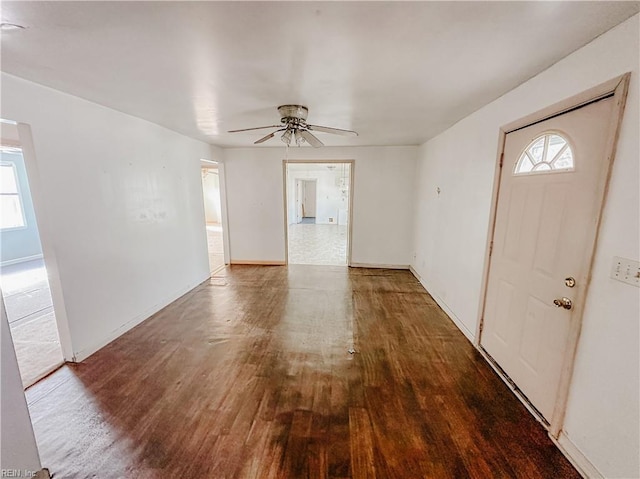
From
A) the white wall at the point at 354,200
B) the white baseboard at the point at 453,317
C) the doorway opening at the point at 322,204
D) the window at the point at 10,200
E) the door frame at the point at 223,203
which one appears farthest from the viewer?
the doorway opening at the point at 322,204

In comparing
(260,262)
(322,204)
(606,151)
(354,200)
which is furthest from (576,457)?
(322,204)

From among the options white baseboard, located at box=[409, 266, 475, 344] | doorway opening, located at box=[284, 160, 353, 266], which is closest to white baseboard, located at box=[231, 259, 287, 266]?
doorway opening, located at box=[284, 160, 353, 266]

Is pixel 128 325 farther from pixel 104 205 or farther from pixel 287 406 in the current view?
pixel 287 406

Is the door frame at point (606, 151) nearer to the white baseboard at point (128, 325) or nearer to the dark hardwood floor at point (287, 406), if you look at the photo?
the dark hardwood floor at point (287, 406)

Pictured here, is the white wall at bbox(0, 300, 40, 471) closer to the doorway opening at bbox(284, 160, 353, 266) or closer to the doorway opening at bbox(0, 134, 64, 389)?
the doorway opening at bbox(0, 134, 64, 389)

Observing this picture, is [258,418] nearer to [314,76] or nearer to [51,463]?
[51,463]

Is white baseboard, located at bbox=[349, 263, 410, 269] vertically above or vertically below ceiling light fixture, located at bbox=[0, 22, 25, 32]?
below

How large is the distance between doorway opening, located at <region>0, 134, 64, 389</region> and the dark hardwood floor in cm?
41

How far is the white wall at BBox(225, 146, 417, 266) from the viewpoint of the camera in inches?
190

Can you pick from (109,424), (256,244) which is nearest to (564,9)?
(109,424)

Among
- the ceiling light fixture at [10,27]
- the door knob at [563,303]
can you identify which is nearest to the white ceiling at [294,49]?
the ceiling light fixture at [10,27]

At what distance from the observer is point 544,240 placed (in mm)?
1741

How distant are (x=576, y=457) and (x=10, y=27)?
358 cm

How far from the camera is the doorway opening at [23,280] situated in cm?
239
